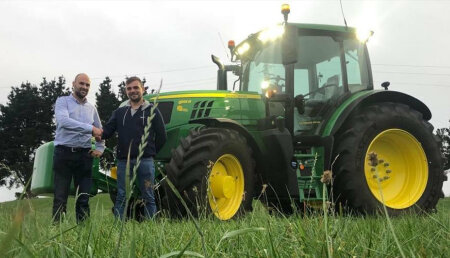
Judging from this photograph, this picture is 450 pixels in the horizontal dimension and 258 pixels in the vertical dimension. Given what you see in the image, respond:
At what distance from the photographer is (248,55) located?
5668 mm

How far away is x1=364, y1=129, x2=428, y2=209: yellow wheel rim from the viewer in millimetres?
5156

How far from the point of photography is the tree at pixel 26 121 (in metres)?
33.8

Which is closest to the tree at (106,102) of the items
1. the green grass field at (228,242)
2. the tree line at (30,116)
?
the tree line at (30,116)

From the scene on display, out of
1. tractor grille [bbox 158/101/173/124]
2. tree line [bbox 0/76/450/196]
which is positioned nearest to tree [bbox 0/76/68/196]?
tree line [bbox 0/76/450/196]

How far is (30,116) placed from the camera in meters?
36.9

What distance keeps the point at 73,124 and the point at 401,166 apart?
3.88 metres

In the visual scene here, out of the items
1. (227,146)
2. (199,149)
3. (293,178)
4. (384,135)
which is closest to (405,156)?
(384,135)

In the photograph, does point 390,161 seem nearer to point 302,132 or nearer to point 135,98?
Result: point 302,132

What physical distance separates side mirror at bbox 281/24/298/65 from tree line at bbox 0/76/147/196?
2845cm

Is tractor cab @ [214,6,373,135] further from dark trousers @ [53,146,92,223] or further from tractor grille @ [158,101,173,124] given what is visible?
dark trousers @ [53,146,92,223]

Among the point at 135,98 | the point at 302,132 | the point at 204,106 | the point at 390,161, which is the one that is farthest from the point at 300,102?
the point at 135,98

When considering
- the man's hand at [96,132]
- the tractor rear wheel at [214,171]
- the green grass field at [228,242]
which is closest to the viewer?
the green grass field at [228,242]

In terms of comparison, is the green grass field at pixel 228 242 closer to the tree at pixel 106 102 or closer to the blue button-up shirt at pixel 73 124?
the blue button-up shirt at pixel 73 124

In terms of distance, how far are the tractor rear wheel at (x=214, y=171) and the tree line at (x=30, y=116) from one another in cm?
2858
